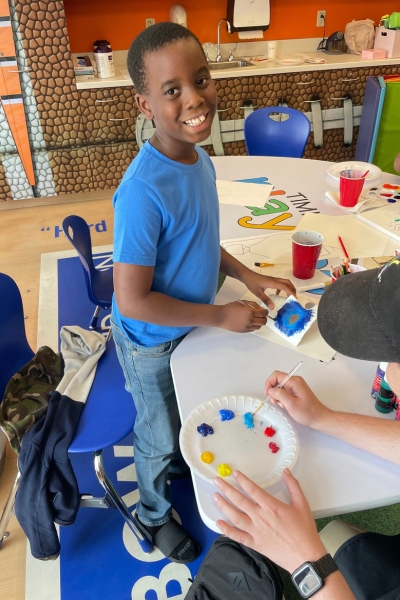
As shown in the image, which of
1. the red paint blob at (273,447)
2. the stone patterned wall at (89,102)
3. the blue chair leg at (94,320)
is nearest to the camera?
the red paint blob at (273,447)

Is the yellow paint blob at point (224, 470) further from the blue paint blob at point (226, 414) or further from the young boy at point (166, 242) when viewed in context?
the young boy at point (166, 242)

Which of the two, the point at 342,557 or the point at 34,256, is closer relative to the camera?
the point at 342,557

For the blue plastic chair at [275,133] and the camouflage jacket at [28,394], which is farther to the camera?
the blue plastic chair at [275,133]

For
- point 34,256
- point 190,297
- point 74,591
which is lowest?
point 74,591

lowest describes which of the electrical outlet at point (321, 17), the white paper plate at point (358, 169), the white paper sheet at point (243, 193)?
the white paper sheet at point (243, 193)

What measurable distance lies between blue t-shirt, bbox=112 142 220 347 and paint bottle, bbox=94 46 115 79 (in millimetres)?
2339

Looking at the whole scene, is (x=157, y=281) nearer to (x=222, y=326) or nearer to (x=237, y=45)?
(x=222, y=326)

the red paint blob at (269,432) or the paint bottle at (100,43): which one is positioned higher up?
the paint bottle at (100,43)

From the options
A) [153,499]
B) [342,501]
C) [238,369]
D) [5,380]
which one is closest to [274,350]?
[238,369]

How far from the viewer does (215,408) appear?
83 cm

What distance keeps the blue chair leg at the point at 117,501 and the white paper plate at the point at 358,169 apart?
4.23 feet

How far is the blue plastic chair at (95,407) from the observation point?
1143 millimetres

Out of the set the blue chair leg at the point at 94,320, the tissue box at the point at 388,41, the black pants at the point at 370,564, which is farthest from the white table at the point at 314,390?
the tissue box at the point at 388,41

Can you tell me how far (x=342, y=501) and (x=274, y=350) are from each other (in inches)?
14.0
